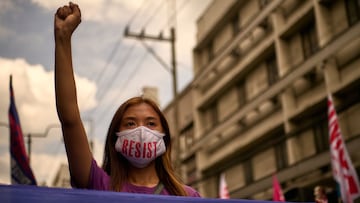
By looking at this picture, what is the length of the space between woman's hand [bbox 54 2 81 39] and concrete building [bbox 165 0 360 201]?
1266 cm

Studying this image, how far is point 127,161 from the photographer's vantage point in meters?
2.62

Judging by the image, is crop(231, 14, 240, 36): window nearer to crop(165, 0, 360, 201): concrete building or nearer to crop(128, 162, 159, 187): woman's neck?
crop(165, 0, 360, 201): concrete building

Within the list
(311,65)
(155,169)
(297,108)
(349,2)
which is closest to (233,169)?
(297,108)

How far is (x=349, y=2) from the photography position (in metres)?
18.9

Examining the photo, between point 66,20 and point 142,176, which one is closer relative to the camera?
point 66,20

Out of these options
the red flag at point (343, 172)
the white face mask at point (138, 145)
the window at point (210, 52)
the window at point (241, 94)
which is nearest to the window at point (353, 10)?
the red flag at point (343, 172)

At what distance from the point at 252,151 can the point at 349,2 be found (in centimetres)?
952

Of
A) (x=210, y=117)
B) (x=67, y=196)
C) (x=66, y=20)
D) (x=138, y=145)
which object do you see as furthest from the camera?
(x=210, y=117)

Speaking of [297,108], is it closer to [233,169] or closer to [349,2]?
[349,2]

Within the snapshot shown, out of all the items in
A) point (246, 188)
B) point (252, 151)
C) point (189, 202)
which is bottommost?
point (189, 202)

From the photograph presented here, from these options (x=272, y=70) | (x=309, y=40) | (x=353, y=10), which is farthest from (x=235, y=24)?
(x=353, y=10)

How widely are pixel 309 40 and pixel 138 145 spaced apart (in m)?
19.9

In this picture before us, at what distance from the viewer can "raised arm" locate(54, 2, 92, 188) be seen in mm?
2260

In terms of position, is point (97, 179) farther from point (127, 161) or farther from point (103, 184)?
point (127, 161)
